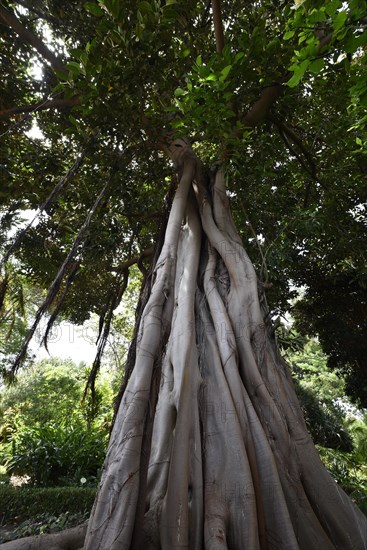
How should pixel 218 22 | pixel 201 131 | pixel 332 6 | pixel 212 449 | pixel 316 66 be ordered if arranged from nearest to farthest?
pixel 332 6, pixel 316 66, pixel 212 449, pixel 201 131, pixel 218 22

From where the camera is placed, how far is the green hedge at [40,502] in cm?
334

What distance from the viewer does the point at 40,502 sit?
11.3 ft

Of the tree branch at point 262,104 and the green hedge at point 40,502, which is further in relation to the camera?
the tree branch at point 262,104

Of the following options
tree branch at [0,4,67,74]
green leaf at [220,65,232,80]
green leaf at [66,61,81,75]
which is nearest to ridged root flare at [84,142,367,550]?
green leaf at [220,65,232,80]

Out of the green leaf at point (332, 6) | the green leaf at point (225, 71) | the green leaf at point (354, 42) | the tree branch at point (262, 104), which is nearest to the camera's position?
the green leaf at point (332, 6)

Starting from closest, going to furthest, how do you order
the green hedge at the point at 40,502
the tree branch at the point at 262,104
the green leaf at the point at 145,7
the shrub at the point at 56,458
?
the green leaf at the point at 145,7
the green hedge at the point at 40,502
the tree branch at the point at 262,104
the shrub at the point at 56,458

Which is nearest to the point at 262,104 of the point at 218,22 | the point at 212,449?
the point at 218,22

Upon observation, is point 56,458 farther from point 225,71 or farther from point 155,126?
point 225,71

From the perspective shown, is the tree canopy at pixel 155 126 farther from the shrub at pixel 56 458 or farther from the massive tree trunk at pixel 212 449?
the shrub at pixel 56 458

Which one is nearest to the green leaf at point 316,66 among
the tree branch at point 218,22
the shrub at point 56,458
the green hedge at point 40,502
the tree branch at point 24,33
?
the tree branch at point 218,22

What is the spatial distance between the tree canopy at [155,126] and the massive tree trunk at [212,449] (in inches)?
27.2

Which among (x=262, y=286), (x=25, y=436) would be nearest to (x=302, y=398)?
(x=25, y=436)

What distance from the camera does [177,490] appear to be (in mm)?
1492

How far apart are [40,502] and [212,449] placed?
8.71ft
